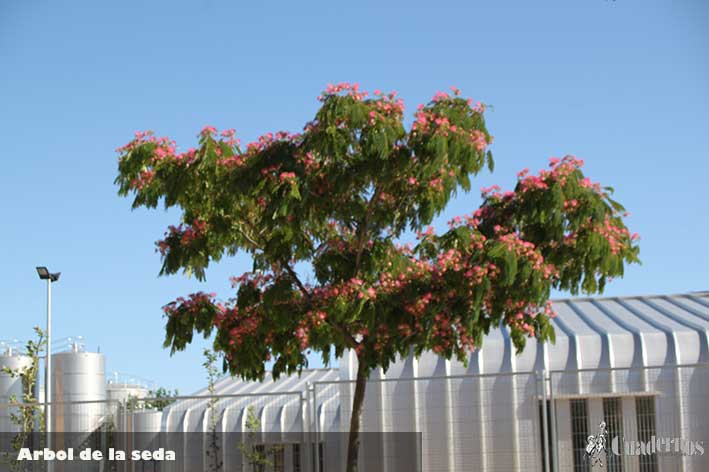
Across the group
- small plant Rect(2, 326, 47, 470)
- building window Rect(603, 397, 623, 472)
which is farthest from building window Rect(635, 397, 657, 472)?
small plant Rect(2, 326, 47, 470)

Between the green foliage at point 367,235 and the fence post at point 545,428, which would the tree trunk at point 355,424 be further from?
the fence post at point 545,428

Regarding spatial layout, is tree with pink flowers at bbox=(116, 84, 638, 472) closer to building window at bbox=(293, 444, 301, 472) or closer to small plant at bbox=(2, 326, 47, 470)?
building window at bbox=(293, 444, 301, 472)

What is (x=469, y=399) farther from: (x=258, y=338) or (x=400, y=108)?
(x=400, y=108)

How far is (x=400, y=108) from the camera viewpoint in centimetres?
1467

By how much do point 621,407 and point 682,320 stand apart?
15.7ft

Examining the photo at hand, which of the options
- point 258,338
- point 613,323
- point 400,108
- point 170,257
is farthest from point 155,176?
point 613,323

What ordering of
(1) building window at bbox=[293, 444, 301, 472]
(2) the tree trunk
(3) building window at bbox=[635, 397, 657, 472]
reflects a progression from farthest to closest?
(1) building window at bbox=[293, 444, 301, 472], (3) building window at bbox=[635, 397, 657, 472], (2) the tree trunk

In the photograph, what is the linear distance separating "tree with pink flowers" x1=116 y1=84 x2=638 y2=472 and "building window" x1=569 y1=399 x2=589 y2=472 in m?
4.82

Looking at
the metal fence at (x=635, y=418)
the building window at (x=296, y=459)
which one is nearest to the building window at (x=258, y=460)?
the building window at (x=296, y=459)

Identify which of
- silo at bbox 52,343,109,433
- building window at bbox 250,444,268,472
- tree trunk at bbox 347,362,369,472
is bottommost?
building window at bbox 250,444,268,472

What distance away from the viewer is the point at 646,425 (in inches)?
747
